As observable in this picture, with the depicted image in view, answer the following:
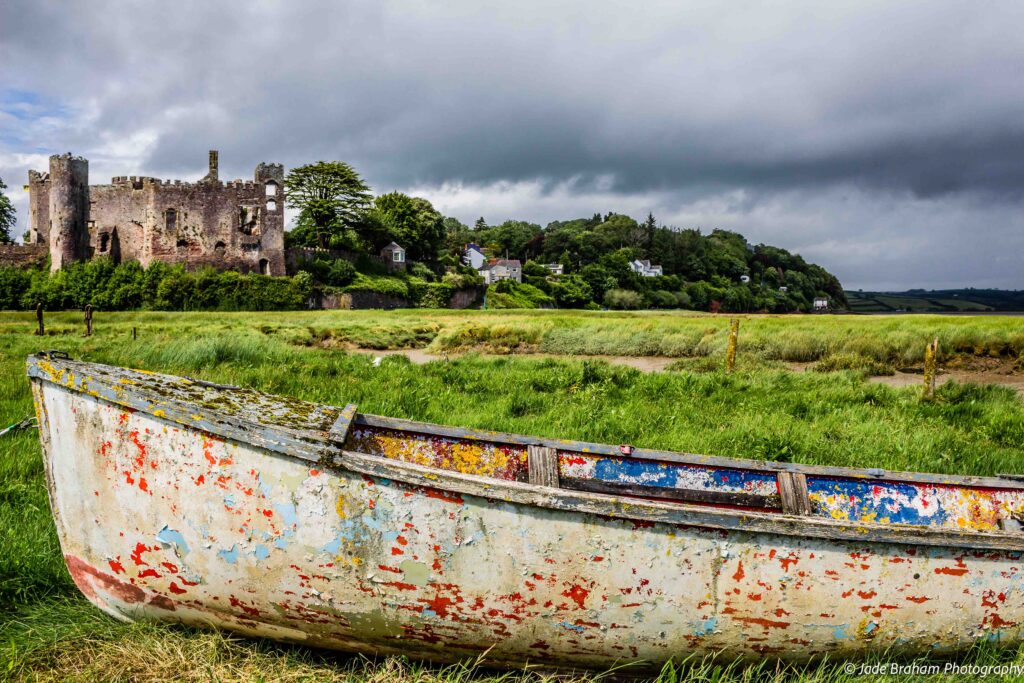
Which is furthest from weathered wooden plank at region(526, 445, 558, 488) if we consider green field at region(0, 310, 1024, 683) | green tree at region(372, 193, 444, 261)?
green tree at region(372, 193, 444, 261)

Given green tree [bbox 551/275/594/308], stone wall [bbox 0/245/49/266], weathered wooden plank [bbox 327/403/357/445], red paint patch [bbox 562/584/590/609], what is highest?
stone wall [bbox 0/245/49/266]

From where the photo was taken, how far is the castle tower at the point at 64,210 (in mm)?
44188

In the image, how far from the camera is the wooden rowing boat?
3.06 meters

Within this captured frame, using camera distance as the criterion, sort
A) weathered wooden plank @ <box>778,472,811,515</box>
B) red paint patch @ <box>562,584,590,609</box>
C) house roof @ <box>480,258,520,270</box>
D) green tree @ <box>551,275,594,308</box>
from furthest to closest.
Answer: house roof @ <box>480,258,520,270</box>
green tree @ <box>551,275,594,308</box>
weathered wooden plank @ <box>778,472,811,515</box>
red paint patch @ <box>562,584,590,609</box>

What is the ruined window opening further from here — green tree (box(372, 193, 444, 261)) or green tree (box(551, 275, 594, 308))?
green tree (box(551, 275, 594, 308))

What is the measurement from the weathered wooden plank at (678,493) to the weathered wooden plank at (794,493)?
213 millimetres

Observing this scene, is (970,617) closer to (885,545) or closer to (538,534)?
(885,545)

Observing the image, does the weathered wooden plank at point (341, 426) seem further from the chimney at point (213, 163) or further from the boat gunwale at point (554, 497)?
the chimney at point (213, 163)

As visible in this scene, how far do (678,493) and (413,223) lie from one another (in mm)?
63124

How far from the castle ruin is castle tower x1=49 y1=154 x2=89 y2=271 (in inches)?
2.3

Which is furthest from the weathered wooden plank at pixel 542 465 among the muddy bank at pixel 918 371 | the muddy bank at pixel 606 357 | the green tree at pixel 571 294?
the green tree at pixel 571 294

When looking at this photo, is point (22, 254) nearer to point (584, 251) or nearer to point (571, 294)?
point (571, 294)

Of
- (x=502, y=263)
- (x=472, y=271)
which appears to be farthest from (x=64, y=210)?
(x=502, y=263)

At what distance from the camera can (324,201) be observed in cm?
5544
